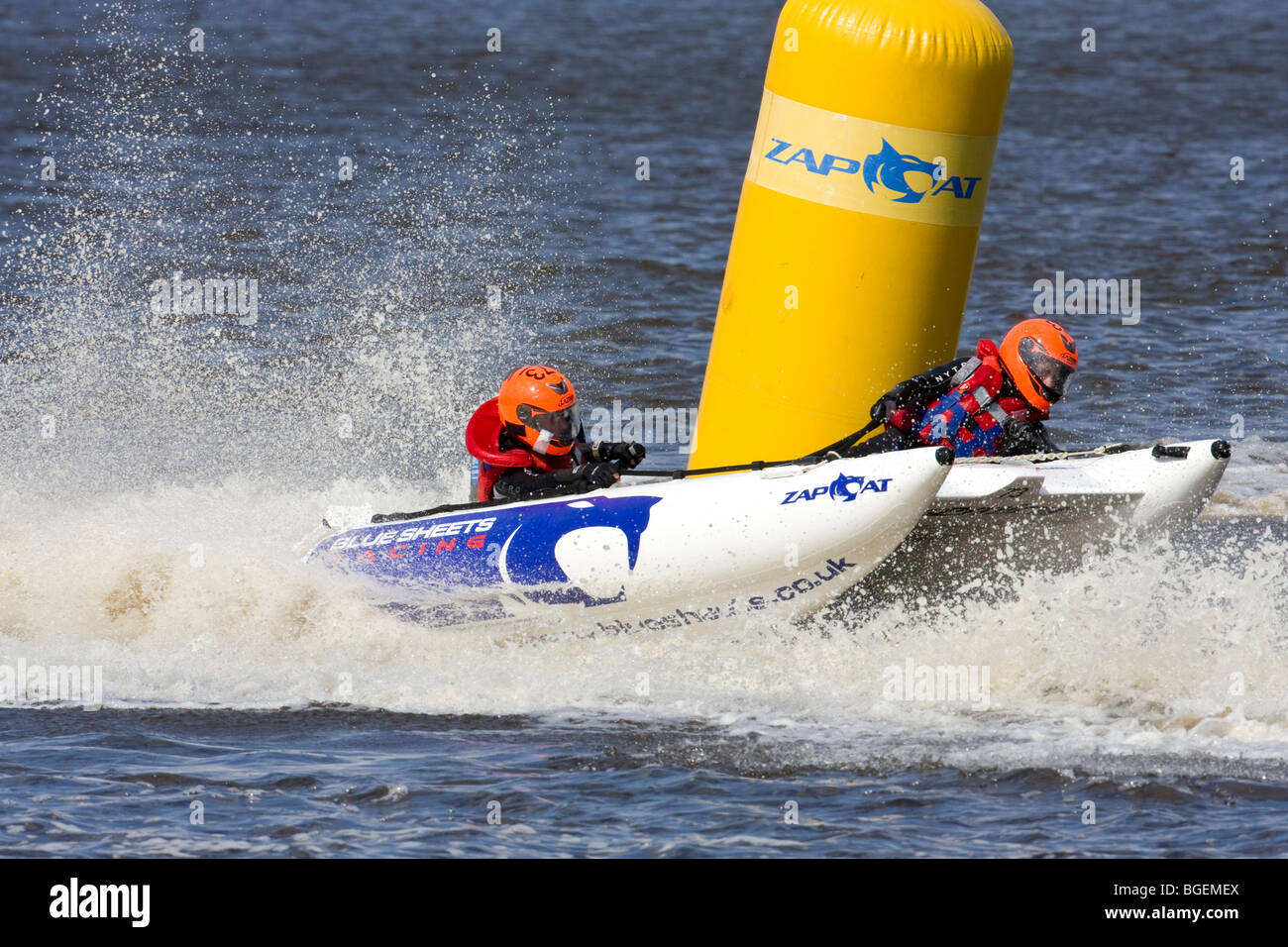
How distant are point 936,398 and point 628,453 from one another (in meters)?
1.66

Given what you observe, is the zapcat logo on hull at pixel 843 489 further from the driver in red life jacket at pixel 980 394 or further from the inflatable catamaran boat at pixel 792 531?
the driver in red life jacket at pixel 980 394

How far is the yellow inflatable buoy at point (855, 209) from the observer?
8531 mm

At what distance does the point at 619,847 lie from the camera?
6336mm

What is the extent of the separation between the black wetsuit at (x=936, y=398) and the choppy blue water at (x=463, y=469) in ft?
2.62

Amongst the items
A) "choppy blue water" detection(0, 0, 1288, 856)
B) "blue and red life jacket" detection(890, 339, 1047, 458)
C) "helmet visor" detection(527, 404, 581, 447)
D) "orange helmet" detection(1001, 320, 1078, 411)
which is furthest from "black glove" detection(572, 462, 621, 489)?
"orange helmet" detection(1001, 320, 1078, 411)

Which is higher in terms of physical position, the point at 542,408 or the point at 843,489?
the point at 542,408

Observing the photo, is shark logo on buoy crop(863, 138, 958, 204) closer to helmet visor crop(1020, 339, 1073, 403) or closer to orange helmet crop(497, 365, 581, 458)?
helmet visor crop(1020, 339, 1073, 403)

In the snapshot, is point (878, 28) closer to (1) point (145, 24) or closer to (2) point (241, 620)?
(2) point (241, 620)

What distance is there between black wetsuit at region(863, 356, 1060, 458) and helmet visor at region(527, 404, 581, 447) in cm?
152

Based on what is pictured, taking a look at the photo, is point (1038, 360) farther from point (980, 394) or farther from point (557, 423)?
point (557, 423)

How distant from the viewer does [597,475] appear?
27.9ft

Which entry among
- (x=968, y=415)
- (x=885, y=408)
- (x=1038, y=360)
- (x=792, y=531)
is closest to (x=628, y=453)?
(x=885, y=408)

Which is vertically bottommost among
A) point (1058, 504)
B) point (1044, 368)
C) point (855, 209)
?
point (1058, 504)
